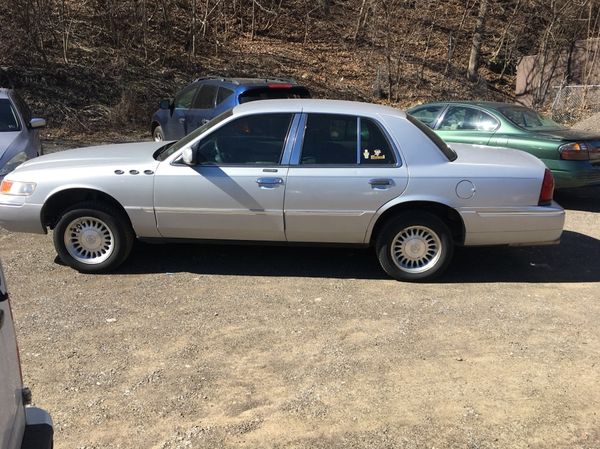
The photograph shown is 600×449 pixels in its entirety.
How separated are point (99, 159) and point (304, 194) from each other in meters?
2.03

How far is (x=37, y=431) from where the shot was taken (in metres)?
2.15

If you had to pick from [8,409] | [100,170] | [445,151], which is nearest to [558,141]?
[445,151]

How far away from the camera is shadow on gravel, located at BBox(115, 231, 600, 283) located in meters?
5.69

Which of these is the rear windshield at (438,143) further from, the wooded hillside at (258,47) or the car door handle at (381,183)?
the wooded hillside at (258,47)

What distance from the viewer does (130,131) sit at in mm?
14906

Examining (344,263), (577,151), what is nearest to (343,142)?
(344,263)

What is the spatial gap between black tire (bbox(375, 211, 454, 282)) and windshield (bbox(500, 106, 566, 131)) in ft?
14.1

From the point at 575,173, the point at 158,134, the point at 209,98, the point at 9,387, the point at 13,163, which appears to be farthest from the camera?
the point at 158,134

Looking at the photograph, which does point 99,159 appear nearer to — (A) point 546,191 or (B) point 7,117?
(B) point 7,117

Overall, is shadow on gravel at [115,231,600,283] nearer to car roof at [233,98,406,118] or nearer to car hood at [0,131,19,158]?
car roof at [233,98,406,118]

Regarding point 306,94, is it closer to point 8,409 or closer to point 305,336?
point 305,336

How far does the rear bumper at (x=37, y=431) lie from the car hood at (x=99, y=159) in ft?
11.2

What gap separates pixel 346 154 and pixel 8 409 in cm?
393

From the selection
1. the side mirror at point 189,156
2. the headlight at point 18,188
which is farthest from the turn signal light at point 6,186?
the side mirror at point 189,156
